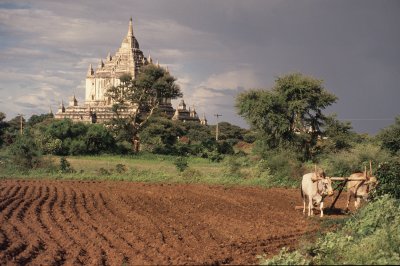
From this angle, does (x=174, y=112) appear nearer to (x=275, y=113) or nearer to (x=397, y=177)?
(x=275, y=113)

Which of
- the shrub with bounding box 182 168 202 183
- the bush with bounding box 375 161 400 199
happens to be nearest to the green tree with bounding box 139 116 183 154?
the shrub with bounding box 182 168 202 183

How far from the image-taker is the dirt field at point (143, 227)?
405 inches

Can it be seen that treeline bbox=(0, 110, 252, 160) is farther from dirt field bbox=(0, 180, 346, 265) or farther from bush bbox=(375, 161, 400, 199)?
bush bbox=(375, 161, 400, 199)

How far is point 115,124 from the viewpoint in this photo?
55156 mm

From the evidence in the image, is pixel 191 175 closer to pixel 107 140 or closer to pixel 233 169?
pixel 233 169

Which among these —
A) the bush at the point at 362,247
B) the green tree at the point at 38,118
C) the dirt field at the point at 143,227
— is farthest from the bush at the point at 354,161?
the green tree at the point at 38,118

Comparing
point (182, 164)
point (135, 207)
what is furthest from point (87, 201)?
point (182, 164)

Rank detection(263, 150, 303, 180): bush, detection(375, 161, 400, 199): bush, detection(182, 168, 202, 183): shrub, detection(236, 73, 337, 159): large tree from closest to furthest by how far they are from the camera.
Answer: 1. detection(375, 161, 400, 199): bush
2. detection(263, 150, 303, 180): bush
3. detection(182, 168, 202, 183): shrub
4. detection(236, 73, 337, 159): large tree

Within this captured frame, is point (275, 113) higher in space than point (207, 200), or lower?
higher

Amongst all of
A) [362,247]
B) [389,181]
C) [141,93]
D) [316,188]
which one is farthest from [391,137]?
[141,93]

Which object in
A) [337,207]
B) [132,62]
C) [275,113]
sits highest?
[132,62]

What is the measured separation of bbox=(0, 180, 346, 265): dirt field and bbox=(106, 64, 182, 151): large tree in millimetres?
32307

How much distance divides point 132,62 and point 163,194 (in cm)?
6270

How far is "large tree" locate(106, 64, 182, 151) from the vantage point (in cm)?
5409
